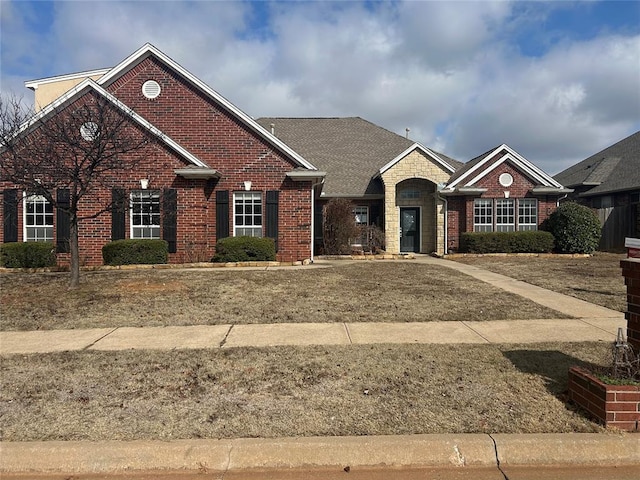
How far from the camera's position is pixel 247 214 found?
618 inches

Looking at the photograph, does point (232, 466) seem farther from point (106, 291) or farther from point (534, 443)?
point (106, 291)

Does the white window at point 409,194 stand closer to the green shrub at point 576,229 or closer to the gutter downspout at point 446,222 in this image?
the gutter downspout at point 446,222

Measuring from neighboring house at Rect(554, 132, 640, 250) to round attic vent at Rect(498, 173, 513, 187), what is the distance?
6016 millimetres

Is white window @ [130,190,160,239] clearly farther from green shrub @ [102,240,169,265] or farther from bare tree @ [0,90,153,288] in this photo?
bare tree @ [0,90,153,288]

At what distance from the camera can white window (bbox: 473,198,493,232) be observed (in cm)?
1975

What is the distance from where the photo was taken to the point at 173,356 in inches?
219

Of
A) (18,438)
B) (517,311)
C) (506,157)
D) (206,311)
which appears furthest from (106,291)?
(506,157)

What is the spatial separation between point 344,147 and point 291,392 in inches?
815

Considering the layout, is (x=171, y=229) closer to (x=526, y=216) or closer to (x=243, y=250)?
(x=243, y=250)

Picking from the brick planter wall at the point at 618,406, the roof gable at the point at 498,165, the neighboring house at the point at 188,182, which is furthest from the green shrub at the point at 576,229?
the brick planter wall at the point at 618,406

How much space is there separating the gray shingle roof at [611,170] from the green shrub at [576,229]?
13.9 ft

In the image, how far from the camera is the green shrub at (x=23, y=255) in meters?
13.9

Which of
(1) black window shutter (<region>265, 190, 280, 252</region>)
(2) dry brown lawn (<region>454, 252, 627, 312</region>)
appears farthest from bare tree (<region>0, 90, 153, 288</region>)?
(2) dry brown lawn (<region>454, 252, 627, 312</region>)

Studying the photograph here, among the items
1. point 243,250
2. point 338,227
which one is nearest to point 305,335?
point 243,250
